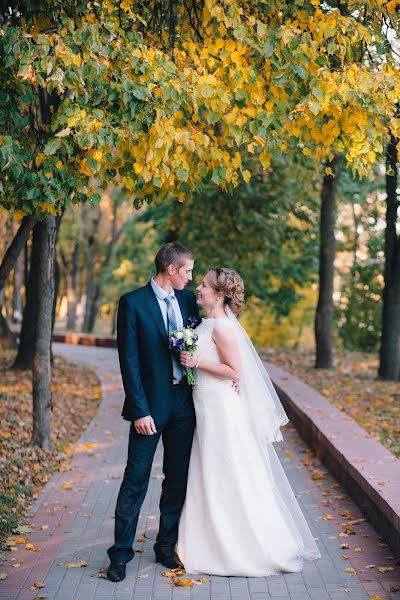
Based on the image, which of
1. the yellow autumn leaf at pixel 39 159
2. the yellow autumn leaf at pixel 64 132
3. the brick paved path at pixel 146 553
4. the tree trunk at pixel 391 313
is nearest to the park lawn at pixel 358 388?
the tree trunk at pixel 391 313

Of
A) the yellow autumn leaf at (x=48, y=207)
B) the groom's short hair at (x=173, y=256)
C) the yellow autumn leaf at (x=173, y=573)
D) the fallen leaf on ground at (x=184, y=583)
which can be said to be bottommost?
the yellow autumn leaf at (x=173, y=573)

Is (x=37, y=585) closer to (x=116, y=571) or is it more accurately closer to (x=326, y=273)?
(x=116, y=571)

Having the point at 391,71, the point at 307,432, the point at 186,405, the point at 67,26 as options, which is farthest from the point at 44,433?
the point at 391,71

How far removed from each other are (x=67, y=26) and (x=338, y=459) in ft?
16.4

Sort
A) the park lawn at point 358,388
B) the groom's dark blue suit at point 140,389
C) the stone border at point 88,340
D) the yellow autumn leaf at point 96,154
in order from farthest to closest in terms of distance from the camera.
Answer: the stone border at point 88,340
the park lawn at point 358,388
the yellow autumn leaf at point 96,154
the groom's dark blue suit at point 140,389

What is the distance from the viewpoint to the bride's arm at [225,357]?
5.61 metres

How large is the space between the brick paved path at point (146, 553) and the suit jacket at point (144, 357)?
1.18 meters

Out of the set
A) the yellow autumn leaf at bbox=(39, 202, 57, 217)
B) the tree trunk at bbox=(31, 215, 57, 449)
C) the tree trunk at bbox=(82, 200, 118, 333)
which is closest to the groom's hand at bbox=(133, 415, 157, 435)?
the yellow autumn leaf at bbox=(39, 202, 57, 217)

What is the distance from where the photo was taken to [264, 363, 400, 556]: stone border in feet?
20.2

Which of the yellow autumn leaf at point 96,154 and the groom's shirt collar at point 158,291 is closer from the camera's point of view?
the groom's shirt collar at point 158,291

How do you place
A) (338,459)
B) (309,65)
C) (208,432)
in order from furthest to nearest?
(338,459), (309,65), (208,432)

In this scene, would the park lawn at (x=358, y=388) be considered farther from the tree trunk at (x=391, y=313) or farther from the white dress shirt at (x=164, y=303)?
the white dress shirt at (x=164, y=303)

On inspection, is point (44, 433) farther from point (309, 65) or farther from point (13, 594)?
point (309, 65)

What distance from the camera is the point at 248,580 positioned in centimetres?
544
